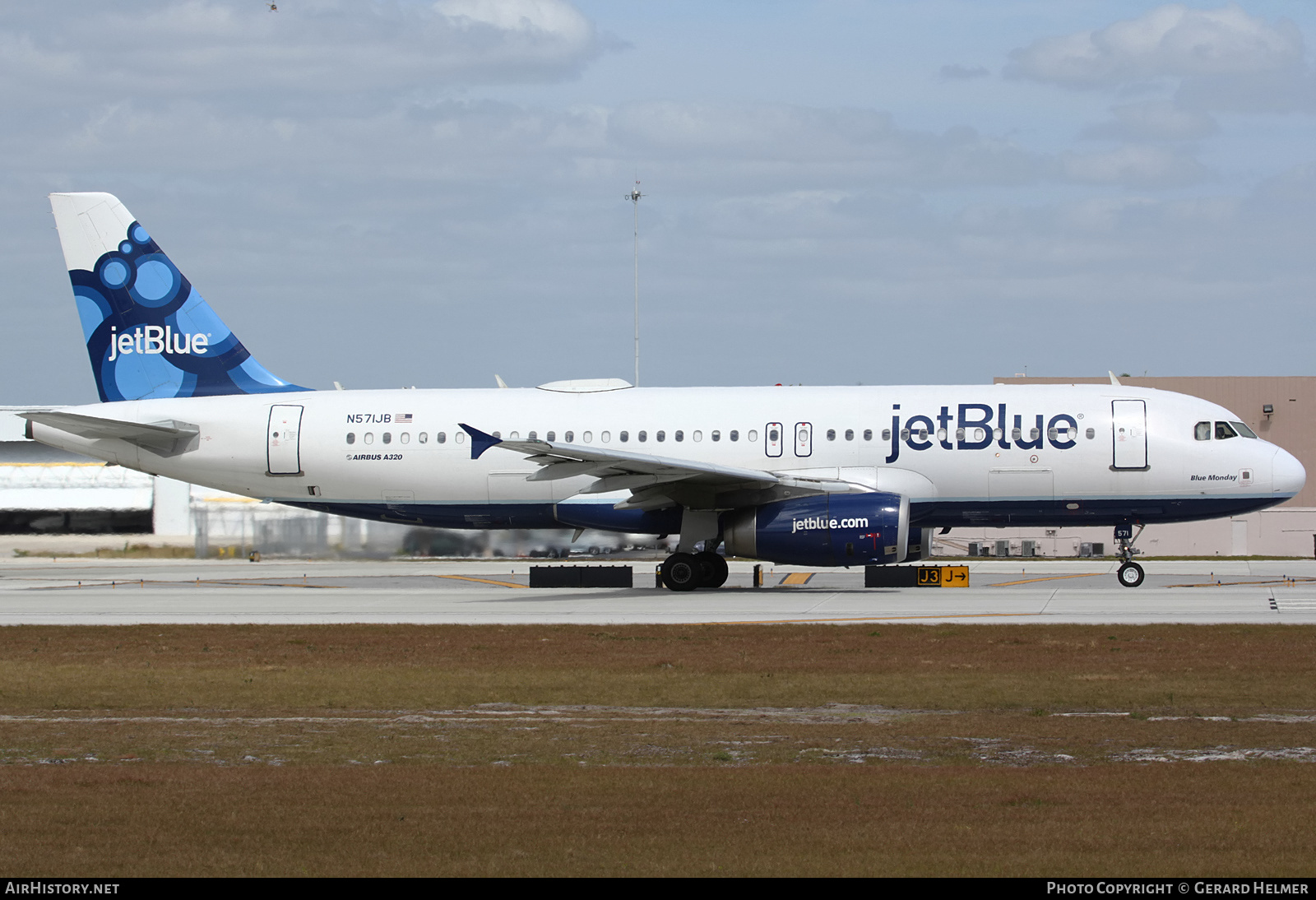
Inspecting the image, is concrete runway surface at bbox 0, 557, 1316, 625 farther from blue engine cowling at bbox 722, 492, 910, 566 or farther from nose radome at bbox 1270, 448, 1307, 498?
nose radome at bbox 1270, 448, 1307, 498

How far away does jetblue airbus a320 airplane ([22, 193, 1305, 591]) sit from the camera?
2927 cm

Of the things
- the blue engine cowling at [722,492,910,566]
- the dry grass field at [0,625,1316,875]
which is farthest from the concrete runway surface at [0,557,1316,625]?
the dry grass field at [0,625,1316,875]

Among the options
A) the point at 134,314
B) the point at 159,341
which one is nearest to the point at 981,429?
the point at 159,341

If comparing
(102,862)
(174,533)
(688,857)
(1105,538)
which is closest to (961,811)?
(688,857)

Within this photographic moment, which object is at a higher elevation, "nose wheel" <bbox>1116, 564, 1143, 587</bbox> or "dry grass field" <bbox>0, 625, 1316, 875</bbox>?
"nose wheel" <bbox>1116, 564, 1143, 587</bbox>

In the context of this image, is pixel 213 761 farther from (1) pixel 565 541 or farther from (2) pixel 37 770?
(1) pixel 565 541

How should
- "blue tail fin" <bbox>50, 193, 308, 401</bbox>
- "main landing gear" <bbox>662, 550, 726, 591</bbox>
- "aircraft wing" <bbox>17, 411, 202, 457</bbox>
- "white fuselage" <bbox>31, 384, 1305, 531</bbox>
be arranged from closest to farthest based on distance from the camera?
"white fuselage" <bbox>31, 384, 1305, 531</bbox>
"main landing gear" <bbox>662, 550, 726, 591</bbox>
"aircraft wing" <bbox>17, 411, 202, 457</bbox>
"blue tail fin" <bbox>50, 193, 308, 401</bbox>

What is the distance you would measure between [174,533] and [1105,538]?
39219mm

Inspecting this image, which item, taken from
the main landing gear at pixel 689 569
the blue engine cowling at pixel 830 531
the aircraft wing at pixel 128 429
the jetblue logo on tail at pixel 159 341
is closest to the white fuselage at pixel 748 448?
the aircraft wing at pixel 128 429

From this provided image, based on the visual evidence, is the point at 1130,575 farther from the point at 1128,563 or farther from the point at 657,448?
the point at 657,448

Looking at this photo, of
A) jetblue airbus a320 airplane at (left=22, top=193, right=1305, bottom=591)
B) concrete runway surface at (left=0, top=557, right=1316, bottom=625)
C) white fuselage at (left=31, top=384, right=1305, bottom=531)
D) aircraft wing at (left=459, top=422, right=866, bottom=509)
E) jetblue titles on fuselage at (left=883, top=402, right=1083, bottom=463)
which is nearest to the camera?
concrete runway surface at (left=0, top=557, right=1316, bottom=625)

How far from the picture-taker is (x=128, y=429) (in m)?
31.8

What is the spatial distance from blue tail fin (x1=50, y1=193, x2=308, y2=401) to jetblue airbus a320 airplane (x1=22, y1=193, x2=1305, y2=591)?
1.7 inches

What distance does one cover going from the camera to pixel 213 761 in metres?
11.5
